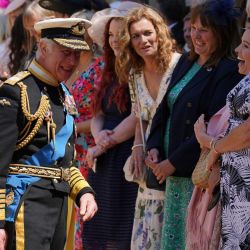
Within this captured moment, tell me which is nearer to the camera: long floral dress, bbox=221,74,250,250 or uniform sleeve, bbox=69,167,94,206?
long floral dress, bbox=221,74,250,250

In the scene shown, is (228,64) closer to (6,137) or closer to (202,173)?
(202,173)

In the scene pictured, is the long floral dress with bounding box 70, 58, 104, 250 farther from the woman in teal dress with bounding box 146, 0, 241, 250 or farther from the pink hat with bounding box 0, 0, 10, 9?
the pink hat with bounding box 0, 0, 10, 9

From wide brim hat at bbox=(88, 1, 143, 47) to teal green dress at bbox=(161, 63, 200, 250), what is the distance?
1300 millimetres

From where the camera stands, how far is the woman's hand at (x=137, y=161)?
22.3 ft

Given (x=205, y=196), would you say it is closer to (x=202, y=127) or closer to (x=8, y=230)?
(x=202, y=127)

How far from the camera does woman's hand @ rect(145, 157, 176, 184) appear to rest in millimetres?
6402

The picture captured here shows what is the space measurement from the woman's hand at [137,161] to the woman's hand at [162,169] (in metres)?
0.26

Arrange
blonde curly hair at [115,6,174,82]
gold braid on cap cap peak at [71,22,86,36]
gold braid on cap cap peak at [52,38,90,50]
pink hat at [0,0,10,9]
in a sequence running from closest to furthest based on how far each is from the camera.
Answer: gold braid on cap cap peak at [52,38,90,50], gold braid on cap cap peak at [71,22,86,36], blonde curly hair at [115,6,174,82], pink hat at [0,0,10,9]

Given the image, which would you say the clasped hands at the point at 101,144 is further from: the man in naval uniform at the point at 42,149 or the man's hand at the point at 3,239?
the man's hand at the point at 3,239

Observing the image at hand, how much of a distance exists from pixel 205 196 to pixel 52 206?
95 cm

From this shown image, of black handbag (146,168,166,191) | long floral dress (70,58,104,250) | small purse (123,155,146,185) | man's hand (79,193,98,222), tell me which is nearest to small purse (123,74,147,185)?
small purse (123,155,146,185)

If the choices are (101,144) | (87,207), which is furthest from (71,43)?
(101,144)

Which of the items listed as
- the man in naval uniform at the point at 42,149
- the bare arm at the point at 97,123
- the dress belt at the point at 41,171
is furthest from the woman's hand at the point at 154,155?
the dress belt at the point at 41,171

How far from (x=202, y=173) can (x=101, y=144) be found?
163cm
